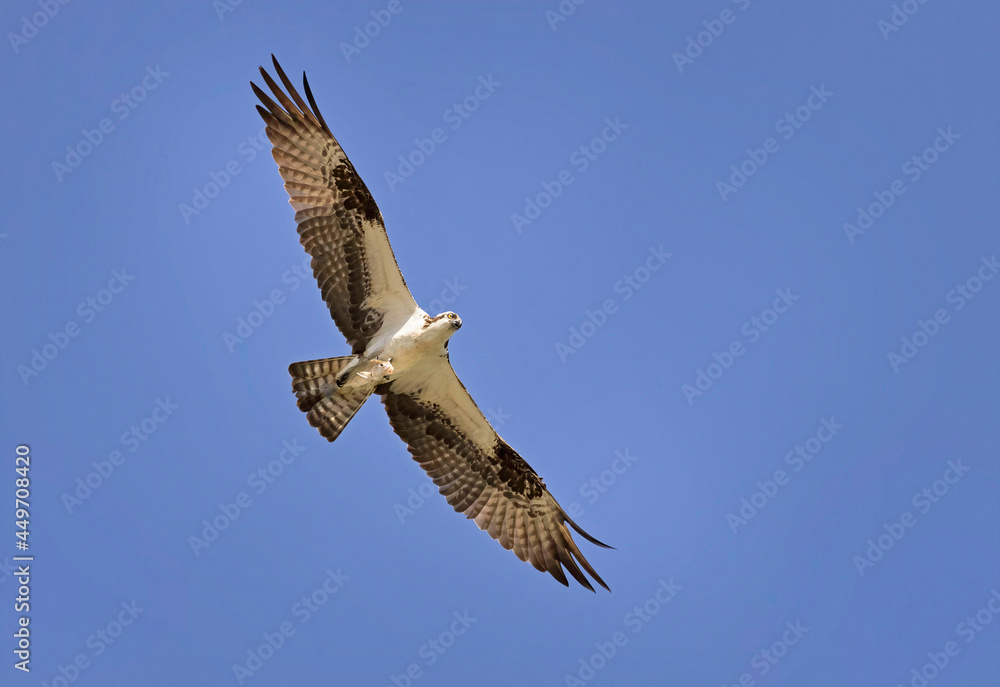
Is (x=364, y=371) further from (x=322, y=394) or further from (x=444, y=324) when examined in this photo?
(x=444, y=324)

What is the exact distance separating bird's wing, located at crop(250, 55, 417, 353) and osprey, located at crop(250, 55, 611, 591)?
1cm

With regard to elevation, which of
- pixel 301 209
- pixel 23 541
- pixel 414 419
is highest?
pixel 301 209

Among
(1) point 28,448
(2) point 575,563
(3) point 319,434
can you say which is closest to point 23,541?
(1) point 28,448

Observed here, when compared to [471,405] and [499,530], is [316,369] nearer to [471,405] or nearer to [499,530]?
[471,405]

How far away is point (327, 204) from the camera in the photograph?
13594 mm

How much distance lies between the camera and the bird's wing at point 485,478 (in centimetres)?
1463

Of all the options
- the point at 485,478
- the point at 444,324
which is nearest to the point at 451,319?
the point at 444,324

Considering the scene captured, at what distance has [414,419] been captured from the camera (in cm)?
1471

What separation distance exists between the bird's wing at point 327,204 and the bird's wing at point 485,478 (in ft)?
6.06

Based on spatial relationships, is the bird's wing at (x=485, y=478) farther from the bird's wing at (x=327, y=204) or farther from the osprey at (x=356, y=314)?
the bird's wing at (x=327, y=204)

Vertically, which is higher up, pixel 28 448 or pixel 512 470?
pixel 512 470

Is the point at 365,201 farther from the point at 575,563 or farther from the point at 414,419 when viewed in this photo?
the point at 575,563

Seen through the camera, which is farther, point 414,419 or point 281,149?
point 414,419

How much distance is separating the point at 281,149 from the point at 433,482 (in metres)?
5.08
